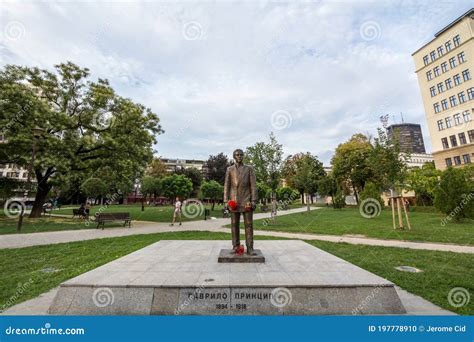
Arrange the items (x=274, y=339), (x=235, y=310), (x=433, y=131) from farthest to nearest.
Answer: (x=433, y=131) → (x=235, y=310) → (x=274, y=339)

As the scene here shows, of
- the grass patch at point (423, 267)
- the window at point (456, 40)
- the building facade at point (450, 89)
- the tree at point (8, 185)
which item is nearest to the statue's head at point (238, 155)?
the grass patch at point (423, 267)

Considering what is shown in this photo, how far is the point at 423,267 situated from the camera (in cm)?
667

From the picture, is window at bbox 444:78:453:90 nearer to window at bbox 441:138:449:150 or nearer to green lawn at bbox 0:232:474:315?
window at bbox 441:138:449:150

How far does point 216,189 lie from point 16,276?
3196cm

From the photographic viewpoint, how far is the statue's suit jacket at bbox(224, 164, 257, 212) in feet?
20.3

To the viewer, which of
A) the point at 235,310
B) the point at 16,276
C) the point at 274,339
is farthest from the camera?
the point at 16,276

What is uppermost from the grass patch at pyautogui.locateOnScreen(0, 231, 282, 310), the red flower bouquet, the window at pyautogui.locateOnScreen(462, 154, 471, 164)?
the window at pyautogui.locateOnScreen(462, 154, 471, 164)

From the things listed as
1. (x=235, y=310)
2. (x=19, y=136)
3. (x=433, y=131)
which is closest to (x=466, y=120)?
(x=433, y=131)

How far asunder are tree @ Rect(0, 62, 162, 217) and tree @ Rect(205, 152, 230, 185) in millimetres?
29840

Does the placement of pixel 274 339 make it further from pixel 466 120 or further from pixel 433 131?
pixel 433 131

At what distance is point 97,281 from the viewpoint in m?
4.15

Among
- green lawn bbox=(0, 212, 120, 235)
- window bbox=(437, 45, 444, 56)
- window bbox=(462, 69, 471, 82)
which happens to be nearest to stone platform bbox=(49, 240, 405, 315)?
green lawn bbox=(0, 212, 120, 235)

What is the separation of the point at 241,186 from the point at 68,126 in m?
19.5

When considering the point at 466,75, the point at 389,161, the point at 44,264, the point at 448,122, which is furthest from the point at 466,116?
the point at 44,264
